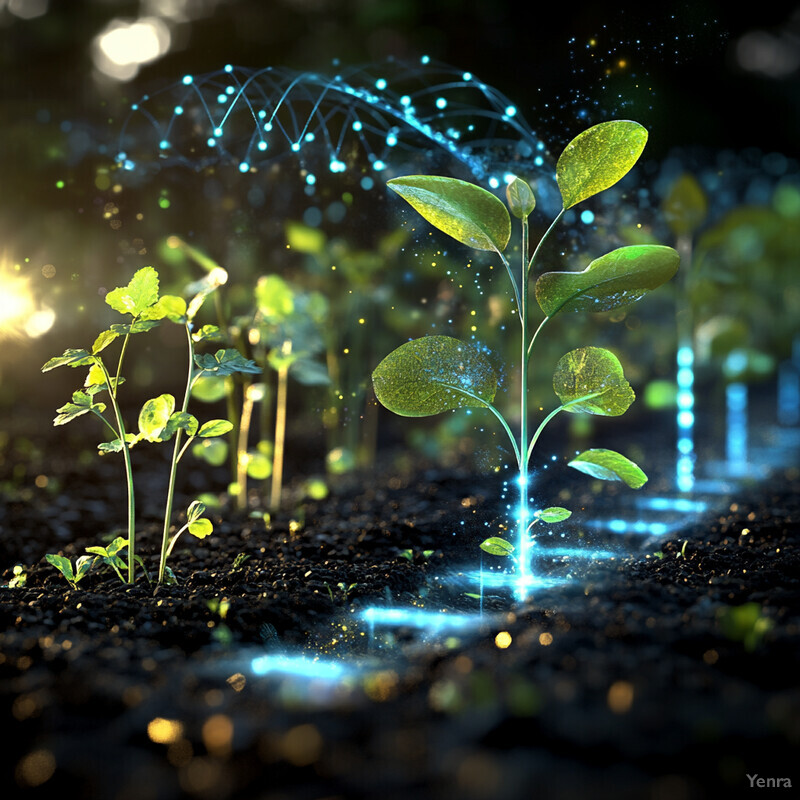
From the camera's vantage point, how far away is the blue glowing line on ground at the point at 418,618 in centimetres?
106

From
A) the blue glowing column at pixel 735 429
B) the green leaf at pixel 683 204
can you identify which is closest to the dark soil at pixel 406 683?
the green leaf at pixel 683 204

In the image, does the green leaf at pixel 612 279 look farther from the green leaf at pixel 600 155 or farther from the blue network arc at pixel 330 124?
the blue network arc at pixel 330 124

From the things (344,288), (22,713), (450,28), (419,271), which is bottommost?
(22,713)

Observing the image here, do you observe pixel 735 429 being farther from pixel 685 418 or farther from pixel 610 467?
pixel 610 467

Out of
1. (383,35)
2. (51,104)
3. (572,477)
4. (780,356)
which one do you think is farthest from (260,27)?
(780,356)

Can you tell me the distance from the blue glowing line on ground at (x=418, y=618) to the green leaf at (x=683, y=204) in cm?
148

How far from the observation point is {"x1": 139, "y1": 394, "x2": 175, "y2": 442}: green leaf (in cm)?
115

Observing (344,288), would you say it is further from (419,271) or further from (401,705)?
(401,705)

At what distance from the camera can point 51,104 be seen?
237 cm

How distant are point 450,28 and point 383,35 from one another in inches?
14.2

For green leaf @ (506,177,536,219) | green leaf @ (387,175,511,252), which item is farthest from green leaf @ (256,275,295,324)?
green leaf @ (506,177,536,219)

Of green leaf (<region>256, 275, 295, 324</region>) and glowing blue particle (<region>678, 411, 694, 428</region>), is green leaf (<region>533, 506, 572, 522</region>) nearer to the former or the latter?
green leaf (<region>256, 275, 295, 324</region>)

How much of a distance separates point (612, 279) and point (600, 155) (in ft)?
0.68

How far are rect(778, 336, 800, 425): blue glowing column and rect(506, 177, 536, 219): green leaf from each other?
3416 millimetres
